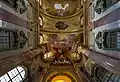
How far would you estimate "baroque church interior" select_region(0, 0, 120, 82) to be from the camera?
404 inches

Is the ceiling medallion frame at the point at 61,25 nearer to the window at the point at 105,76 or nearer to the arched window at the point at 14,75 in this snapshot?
the window at the point at 105,76

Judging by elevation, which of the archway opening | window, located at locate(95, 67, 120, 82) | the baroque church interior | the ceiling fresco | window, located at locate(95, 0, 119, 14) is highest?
the ceiling fresco

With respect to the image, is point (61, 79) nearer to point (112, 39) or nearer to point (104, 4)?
point (112, 39)

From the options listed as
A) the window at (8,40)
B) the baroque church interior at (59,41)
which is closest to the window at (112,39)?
the baroque church interior at (59,41)

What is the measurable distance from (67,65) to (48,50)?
177 inches

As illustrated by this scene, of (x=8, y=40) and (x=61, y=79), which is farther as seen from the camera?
(x=61, y=79)

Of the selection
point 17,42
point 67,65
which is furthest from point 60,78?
point 17,42

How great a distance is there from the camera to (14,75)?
11648 millimetres

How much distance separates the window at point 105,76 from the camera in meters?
10.5

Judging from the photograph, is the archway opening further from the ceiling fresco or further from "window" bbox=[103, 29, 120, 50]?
the ceiling fresco

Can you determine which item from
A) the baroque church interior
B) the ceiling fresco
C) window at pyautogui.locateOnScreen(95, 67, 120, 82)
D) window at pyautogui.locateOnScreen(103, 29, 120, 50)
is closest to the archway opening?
the baroque church interior

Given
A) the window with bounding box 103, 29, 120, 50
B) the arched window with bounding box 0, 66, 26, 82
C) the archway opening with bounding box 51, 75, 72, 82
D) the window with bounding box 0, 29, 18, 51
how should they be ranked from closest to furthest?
1. the window with bounding box 0, 29, 18, 51
2. the arched window with bounding box 0, 66, 26, 82
3. the window with bounding box 103, 29, 120, 50
4. the archway opening with bounding box 51, 75, 72, 82

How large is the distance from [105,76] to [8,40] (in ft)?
21.6

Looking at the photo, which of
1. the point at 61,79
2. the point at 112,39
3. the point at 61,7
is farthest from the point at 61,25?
the point at 112,39
